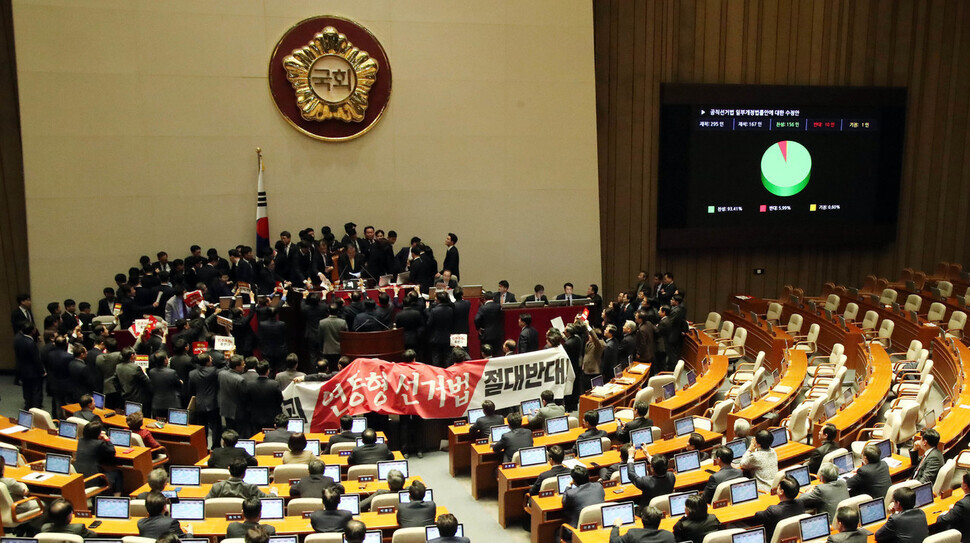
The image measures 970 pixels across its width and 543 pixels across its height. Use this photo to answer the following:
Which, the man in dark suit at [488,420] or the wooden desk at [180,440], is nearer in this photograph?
the wooden desk at [180,440]

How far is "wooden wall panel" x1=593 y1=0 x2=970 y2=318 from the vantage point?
60.5 feet

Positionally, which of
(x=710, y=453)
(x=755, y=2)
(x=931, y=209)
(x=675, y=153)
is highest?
(x=755, y=2)

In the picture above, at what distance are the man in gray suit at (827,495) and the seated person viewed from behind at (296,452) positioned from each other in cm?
515

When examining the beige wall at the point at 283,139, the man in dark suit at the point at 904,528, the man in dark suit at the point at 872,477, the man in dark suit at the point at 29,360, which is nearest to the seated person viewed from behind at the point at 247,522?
the man in dark suit at the point at 904,528

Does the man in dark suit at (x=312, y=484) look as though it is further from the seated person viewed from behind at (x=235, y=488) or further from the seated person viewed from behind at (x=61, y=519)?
the seated person viewed from behind at (x=61, y=519)

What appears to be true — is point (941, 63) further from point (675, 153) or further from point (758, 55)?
point (675, 153)

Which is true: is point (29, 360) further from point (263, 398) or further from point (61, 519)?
point (61, 519)

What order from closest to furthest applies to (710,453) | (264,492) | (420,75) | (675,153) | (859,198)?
(264,492) < (710,453) < (420,75) < (675,153) < (859,198)

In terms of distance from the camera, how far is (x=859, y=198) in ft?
63.5

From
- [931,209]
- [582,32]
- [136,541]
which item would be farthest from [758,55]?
[136,541]

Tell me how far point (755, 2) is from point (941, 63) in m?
4.95

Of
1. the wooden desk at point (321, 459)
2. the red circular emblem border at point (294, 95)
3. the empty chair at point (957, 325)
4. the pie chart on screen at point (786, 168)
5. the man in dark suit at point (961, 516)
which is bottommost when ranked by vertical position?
the wooden desk at point (321, 459)

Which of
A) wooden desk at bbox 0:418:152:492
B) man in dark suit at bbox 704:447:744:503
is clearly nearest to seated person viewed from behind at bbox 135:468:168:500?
wooden desk at bbox 0:418:152:492

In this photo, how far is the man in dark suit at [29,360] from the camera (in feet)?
40.3
